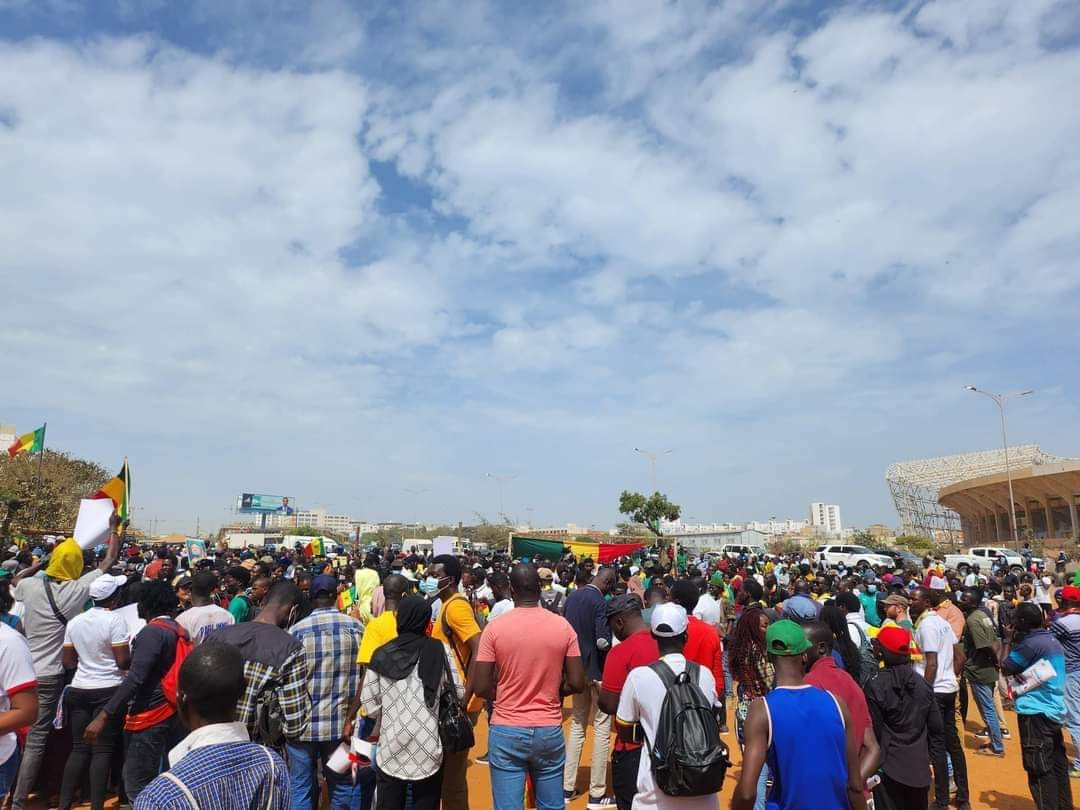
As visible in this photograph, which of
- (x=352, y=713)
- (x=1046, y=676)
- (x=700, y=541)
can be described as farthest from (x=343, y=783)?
(x=700, y=541)

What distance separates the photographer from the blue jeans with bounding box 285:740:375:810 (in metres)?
4.40

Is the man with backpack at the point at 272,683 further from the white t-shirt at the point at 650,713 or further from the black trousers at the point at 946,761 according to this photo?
the black trousers at the point at 946,761

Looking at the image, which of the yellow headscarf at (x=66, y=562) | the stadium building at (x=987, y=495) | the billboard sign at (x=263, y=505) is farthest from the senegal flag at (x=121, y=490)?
the billboard sign at (x=263, y=505)

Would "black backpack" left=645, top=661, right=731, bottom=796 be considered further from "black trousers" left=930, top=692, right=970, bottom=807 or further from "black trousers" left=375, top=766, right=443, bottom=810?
"black trousers" left=930, top=692, right=970, bottom=807

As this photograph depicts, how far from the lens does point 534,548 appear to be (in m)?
21.4

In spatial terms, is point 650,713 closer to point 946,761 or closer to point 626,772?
point 626,772

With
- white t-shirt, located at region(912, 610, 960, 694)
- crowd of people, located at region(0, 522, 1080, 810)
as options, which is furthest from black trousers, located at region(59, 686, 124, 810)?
white t-shirt, located at region(912, 610, 960, 694)

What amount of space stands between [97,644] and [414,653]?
303cm

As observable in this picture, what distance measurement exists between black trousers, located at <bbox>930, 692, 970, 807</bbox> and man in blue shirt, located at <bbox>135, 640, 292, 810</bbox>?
5.70m

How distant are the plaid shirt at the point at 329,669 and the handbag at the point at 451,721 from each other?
946 millimetres

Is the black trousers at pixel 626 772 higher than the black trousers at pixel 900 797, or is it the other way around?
the black trousers at pixel 626 772

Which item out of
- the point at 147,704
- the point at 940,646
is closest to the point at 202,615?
the point at 147,704

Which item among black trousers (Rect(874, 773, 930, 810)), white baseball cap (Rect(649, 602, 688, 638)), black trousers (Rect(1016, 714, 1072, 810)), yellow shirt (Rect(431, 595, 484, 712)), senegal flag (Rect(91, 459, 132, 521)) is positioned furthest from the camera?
senegal flag (Rect(91, 459, 132, 521))

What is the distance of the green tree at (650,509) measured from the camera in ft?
199
